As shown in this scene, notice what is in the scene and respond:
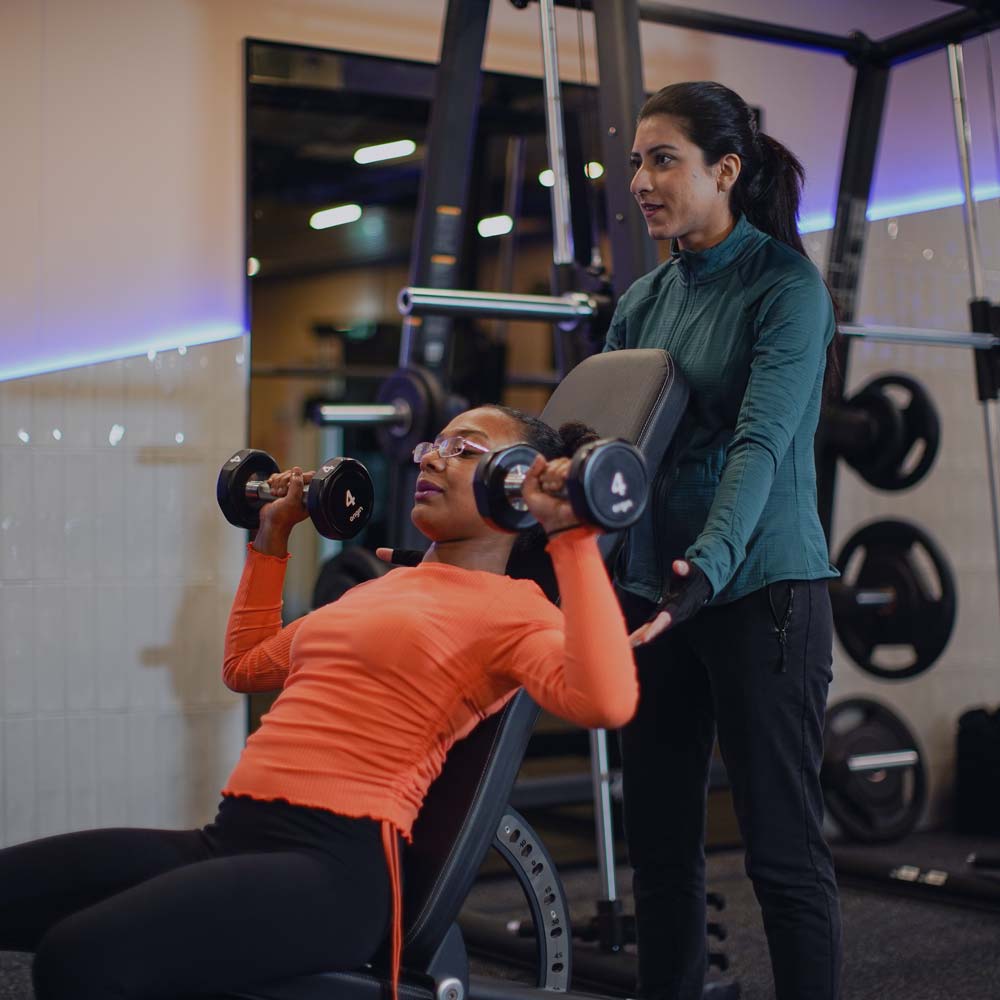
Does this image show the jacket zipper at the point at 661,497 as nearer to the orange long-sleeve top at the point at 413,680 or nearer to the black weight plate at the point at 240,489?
the orange long-sleeve top at the point at 413,680

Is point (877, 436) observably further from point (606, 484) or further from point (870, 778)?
point (606, 484)

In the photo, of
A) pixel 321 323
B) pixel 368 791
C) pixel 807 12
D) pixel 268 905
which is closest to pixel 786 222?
pixel 368 791

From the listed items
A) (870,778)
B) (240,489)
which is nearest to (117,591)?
(240,489)

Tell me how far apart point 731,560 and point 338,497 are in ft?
1.67

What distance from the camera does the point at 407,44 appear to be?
3508 millimetres

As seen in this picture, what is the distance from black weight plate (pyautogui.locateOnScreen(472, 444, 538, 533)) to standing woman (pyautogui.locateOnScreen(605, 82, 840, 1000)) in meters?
0.24

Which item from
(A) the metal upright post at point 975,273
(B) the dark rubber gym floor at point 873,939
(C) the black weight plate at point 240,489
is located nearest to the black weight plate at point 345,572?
(B) the dark rubber gym floor at point 873,939

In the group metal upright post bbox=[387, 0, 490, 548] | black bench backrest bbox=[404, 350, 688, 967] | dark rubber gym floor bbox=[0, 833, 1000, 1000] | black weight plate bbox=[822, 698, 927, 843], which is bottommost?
dark rubber gym floor bbox=[0, 833, 1000, 1000]

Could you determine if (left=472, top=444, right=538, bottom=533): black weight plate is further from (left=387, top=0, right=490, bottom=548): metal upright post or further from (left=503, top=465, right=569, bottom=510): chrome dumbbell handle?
(left=387, top=0, right=490, bottom=548): metal upright post

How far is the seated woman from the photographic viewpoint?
128cm

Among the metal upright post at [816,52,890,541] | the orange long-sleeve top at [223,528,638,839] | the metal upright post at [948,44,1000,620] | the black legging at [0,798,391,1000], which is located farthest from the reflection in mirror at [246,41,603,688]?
the black legging at [0,798,391,1000]

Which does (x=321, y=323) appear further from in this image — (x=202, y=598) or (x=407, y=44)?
(x=202, y=598)

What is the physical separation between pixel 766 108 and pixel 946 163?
0.57m

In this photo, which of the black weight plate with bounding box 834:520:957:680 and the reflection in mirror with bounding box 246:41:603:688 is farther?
the reflection in mirror with bounding box 246:41:603:688
